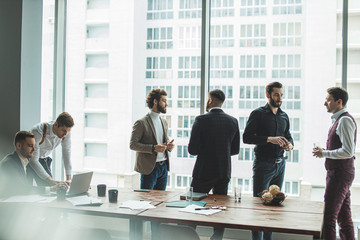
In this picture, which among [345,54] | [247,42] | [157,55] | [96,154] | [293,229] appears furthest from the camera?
[96,154]

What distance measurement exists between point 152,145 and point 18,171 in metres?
1.23

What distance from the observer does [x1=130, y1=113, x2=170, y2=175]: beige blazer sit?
3.44m

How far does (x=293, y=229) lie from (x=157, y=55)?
2.86 metres

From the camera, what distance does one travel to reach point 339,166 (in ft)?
10.3

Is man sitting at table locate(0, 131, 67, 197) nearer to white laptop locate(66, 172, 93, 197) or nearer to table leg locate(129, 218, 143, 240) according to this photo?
white laptop locate(66, 172, 93, 197)

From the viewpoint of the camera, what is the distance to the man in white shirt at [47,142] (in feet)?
10.3

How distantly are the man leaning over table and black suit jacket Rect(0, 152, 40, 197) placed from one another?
3.47ft

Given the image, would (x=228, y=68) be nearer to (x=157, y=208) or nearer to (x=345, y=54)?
(x=345, y=54)

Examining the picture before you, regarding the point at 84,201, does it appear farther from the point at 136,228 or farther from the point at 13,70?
the point at 13,70

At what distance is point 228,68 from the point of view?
4023mm

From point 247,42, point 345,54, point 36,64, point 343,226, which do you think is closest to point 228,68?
point 247,42

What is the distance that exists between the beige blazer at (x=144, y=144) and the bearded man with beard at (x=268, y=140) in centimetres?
94

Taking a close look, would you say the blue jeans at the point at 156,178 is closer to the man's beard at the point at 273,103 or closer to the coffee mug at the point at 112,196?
the coffee mug at the point at 112,196

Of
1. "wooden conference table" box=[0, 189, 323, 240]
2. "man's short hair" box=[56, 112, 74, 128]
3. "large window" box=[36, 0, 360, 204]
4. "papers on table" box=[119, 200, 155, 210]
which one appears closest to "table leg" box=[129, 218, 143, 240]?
"wooden conference table" box=[0, 189, 323, 240]
